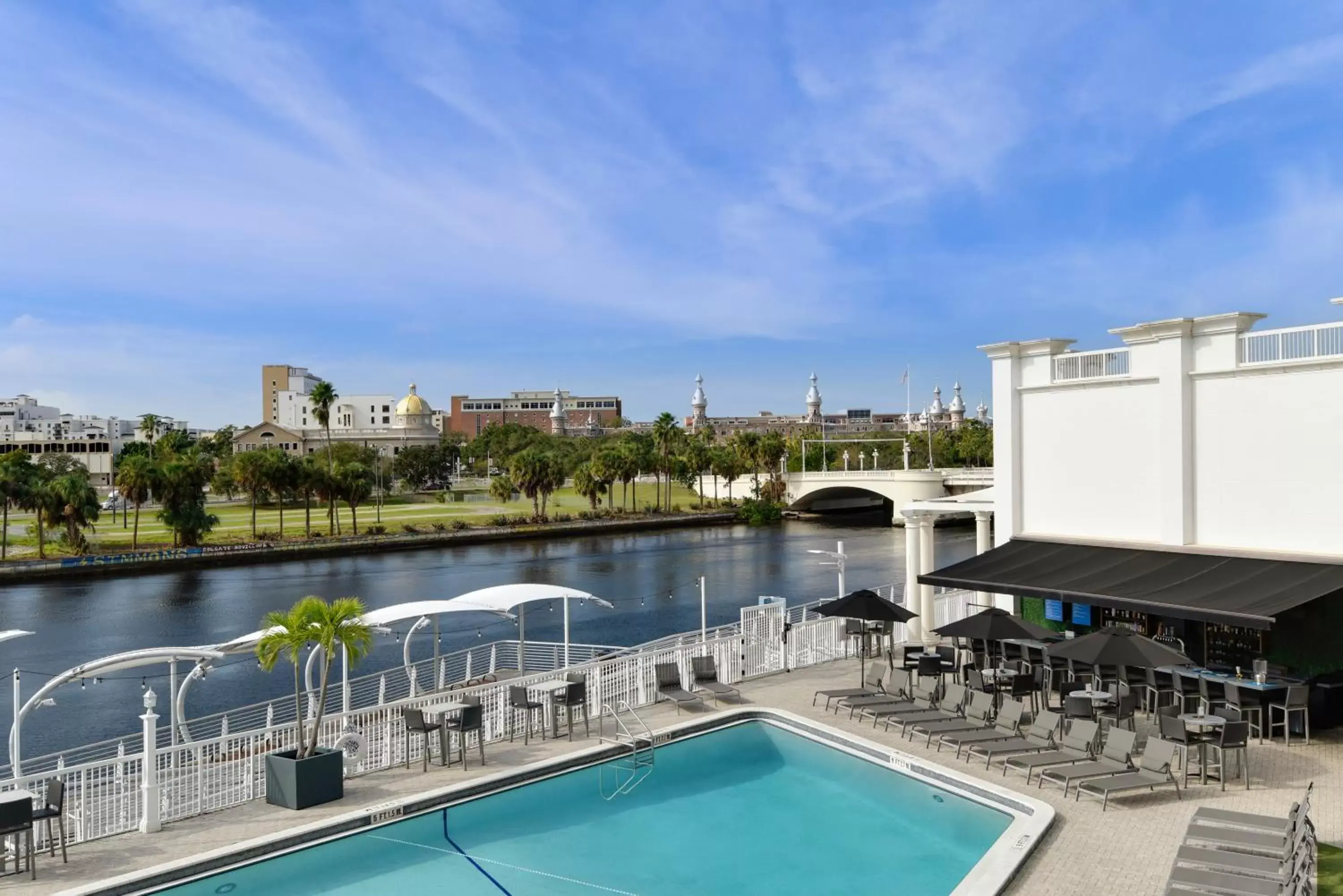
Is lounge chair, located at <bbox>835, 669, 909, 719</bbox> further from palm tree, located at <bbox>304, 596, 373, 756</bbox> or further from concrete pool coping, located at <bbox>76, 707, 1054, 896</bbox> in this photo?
palm tree, located at <bbox>304, 596, 373, 756</bbox>

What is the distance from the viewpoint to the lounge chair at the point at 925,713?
15570 mm

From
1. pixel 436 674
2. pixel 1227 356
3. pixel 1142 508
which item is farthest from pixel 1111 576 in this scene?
pixel 436 674

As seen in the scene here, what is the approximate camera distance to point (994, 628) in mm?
16906

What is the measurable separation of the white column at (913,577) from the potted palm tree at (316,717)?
1360 cm

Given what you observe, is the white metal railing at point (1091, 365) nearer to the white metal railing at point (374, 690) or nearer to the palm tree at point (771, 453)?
the white metal railing at point (374, 690)

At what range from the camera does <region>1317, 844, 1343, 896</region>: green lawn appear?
9352 millimetres

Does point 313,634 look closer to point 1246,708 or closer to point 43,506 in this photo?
point 1246,708

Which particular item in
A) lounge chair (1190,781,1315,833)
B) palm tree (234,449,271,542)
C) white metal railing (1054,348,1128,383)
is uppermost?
white metal railing (1054,348,1128,383)

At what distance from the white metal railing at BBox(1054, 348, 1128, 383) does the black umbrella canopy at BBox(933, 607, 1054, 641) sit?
5368mm

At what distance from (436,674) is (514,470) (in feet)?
239

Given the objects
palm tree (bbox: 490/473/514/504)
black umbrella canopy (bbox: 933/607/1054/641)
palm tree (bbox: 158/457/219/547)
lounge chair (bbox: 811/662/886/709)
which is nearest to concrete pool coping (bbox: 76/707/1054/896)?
lounge chair (bbox: 811/662/886/709)

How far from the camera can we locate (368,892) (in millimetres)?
11102

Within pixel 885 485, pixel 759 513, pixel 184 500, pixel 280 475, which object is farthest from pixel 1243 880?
pixel 759 513

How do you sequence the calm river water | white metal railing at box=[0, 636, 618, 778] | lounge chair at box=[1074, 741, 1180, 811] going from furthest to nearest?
the calm river water < white metal railing at box=[0, 636, 618, 778] < lounge chair at box=[1074, 741, 1180, 811]
